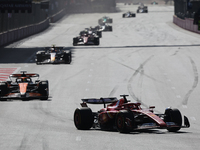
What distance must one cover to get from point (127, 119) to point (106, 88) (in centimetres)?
1213

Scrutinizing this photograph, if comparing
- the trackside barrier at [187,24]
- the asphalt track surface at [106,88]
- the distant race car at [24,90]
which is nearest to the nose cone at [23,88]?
the distant race car at [24,90]

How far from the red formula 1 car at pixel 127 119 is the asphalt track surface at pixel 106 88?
27 centimetres

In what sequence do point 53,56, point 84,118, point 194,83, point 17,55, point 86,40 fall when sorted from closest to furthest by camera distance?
1. point 84,118
2. point 194,83
3. point 53,56
4. point 17,55
5. point 86,40

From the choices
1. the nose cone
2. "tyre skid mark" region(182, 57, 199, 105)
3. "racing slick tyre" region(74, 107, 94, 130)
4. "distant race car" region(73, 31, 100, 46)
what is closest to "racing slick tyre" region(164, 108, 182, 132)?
"racing slick tyre" region(74, 107, 94, 130)

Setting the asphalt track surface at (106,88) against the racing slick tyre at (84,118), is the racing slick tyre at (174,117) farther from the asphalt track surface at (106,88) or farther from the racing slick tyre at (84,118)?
the racing slick tyre at (84,118)

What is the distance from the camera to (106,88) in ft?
82.5

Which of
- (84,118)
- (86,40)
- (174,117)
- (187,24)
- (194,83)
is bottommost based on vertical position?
(194,83)

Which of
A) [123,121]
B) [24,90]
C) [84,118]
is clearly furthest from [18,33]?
[123,121]

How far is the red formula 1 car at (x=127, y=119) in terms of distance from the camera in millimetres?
13047

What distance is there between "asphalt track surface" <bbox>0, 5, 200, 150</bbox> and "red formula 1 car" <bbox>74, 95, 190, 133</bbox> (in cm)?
27

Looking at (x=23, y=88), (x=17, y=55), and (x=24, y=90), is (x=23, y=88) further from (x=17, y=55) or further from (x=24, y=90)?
(x=17, y=55)

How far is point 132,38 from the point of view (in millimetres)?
56188

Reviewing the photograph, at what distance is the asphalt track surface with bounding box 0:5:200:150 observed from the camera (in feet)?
39.5

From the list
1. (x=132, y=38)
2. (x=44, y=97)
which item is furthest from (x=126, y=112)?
(x=132, y=38)
